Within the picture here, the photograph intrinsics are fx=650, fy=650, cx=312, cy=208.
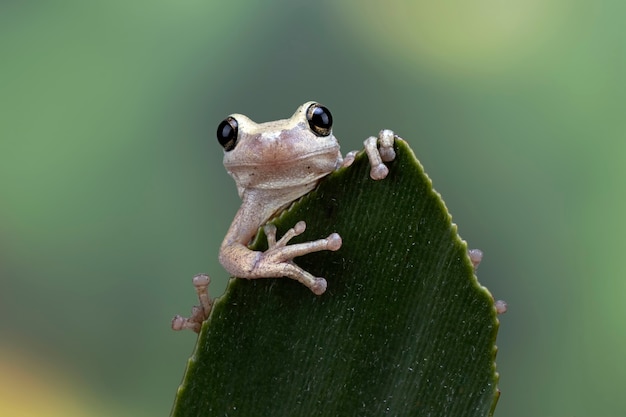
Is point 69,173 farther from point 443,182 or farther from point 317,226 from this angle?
point 317,226

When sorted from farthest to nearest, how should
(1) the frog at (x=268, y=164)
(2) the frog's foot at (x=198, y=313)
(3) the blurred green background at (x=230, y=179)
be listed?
(3) the blurred green background at (x=230, y=179) → (2) the frog's foot at (x=198, y=313) → (1) the frog at (x=268, y=164)

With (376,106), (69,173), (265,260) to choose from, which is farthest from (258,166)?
(69,173)

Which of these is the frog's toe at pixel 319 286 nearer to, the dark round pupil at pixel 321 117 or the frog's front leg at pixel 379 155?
the frog's front leg at pixel 379 155

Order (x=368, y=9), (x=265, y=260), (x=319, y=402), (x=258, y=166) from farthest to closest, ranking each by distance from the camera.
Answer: (x=368, y=9)
(x=258, y=166)
(x=265, y=260)
(x=319, y=402)

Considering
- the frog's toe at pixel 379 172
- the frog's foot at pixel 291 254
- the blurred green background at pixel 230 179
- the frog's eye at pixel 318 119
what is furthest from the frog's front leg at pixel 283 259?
the blurred green background at pixel 230 179

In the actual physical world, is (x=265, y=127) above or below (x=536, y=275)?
below

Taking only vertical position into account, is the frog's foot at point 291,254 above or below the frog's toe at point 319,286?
above
